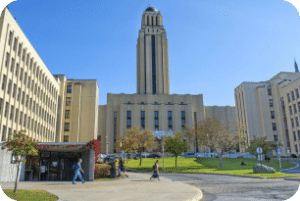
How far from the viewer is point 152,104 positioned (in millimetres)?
93812

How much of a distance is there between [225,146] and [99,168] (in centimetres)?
2860

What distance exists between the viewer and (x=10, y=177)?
741 inches

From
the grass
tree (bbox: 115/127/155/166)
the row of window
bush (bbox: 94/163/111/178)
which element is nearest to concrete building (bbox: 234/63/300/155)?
tree (bbox: 115/127/155/166)

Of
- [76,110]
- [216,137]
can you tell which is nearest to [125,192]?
[216,137]

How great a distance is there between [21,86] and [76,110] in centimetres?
2903

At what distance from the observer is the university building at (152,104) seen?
299 feet

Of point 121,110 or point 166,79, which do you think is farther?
point 166,79

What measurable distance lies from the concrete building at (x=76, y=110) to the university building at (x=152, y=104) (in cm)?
1786

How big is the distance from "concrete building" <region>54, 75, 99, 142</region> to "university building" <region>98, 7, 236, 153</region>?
703 inches

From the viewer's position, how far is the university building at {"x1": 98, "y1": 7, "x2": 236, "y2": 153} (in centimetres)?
9100

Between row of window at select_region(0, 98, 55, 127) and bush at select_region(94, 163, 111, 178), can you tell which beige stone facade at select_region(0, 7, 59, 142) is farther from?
bush at select_region(94, 163, 111, 178)

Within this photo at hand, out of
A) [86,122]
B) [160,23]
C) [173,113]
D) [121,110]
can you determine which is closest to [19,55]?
[86,122]

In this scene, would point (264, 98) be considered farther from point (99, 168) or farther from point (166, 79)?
point (99, 168)

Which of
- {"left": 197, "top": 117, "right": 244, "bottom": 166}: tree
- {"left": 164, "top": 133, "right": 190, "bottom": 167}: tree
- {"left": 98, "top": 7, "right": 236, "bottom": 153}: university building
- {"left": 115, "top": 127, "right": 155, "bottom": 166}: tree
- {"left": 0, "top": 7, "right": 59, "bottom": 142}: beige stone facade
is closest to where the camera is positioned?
{"left": 0, "top": 7, "right": 59, "bottom": 142}: beige stone facade
